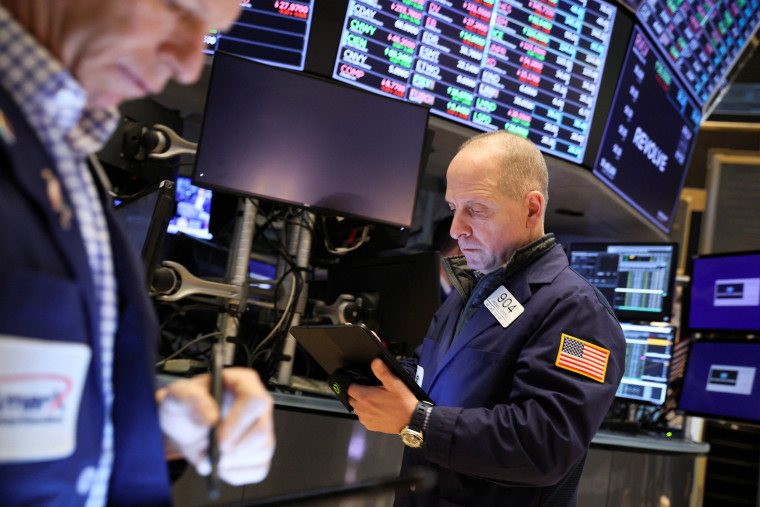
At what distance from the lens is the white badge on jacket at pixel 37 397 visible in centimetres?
54


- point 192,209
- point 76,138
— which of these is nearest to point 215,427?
point 76,138

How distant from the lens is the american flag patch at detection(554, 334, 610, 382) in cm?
135

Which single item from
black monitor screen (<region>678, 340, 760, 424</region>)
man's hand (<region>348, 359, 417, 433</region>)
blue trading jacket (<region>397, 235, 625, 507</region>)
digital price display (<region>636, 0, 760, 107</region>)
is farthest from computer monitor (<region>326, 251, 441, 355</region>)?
digital price display (<region>636, 0, 760, 107</region>)

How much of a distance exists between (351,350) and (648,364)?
89.2 inches

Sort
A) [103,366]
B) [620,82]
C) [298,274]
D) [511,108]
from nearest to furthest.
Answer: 1. [103,366]
2. [298,274]
3. [511,108]
4. [620,82]

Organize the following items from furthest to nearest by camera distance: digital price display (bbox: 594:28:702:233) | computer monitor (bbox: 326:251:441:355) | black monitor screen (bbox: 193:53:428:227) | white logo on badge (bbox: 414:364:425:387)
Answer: digital price display (bbox: 594:28:702:233) < computer monitor (bbox: 326:251:441:355) < black monitor screen (bbox: 193:53:428:227) < white logo on badge (bbox: 414:364:425:387)

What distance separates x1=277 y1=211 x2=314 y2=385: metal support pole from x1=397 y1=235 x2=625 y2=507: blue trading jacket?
80cm

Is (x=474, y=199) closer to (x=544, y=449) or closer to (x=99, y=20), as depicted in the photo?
(x=544, y=449)

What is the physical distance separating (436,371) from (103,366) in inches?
42.2

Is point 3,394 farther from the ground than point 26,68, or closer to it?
closer to it

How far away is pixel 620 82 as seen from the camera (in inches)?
137

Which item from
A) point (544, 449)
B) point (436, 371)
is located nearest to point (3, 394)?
point (544, 449)

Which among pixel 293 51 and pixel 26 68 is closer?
pixel 26 68

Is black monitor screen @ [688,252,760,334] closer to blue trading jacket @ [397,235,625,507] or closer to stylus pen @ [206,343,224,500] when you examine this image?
blue trading jacket @ [397,235,625,507]
